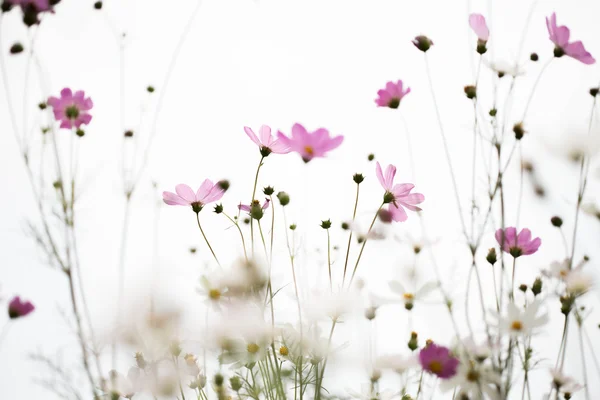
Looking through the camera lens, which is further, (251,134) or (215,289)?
(251,134)

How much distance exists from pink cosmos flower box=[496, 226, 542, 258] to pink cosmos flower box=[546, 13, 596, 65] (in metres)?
0.28

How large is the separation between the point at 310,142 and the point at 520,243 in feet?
1.13

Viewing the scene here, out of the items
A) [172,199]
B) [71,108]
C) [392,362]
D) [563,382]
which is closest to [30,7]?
[71,108]

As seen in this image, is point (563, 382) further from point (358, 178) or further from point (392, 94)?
point (392, 94)

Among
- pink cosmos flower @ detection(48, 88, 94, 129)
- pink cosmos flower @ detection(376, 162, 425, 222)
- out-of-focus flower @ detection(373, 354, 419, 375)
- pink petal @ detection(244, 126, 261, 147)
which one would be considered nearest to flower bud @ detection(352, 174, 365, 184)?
pink cosmos flower @ detection(376, 162, 425, 222)

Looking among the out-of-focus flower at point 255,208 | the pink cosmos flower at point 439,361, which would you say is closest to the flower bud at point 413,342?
the pink cosmos flower at point 439,361

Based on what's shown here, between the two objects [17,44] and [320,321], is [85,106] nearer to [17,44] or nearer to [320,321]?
[17,44]

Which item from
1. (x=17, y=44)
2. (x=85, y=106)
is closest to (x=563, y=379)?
(x=85, y=106)

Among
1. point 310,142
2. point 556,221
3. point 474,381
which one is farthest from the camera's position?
point 556,221

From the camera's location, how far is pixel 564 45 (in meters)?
0.81

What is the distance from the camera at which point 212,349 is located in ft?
2.06

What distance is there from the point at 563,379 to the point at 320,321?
286 millimetres

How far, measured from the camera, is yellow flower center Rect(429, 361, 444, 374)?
1.83 ft

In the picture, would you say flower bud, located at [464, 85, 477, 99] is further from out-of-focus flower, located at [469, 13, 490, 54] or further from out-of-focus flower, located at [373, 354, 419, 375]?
out-of-focus flower, located at [373, 354, 419, 375]
